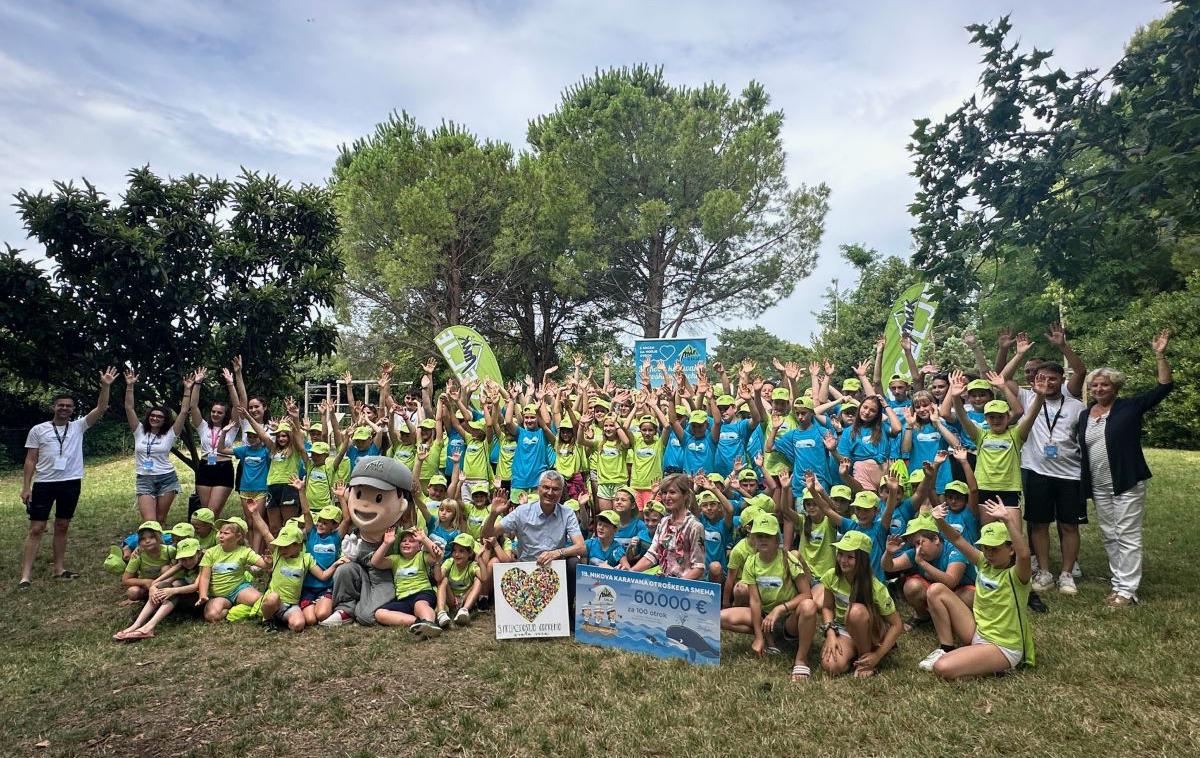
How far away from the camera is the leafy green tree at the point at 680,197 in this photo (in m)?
28.0

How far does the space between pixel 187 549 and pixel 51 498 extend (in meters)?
2.50

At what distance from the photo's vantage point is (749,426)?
8328mm

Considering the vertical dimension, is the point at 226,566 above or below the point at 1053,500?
below

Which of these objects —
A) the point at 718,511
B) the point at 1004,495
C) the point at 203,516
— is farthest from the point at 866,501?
the point at 203,516

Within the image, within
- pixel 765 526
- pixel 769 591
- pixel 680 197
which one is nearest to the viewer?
pixel 765 526

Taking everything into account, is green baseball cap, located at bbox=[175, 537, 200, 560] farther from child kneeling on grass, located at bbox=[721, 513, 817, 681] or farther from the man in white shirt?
child kneeling on grass, located at bbox=[721, 513, 817, 681]

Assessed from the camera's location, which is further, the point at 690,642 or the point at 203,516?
the point at 203,516

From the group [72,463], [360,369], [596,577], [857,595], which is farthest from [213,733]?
[360,369]

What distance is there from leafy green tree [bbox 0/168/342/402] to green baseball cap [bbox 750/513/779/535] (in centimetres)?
773

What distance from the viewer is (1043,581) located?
6.78 m

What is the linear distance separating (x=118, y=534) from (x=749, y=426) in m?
9.38

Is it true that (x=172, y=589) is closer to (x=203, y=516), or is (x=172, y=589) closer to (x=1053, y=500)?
(x=203, y=516)

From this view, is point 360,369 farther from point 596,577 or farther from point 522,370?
point 596,577

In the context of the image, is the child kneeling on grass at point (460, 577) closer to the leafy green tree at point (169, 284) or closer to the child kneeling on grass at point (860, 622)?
the child kneeling on grass at point (860, 622)
